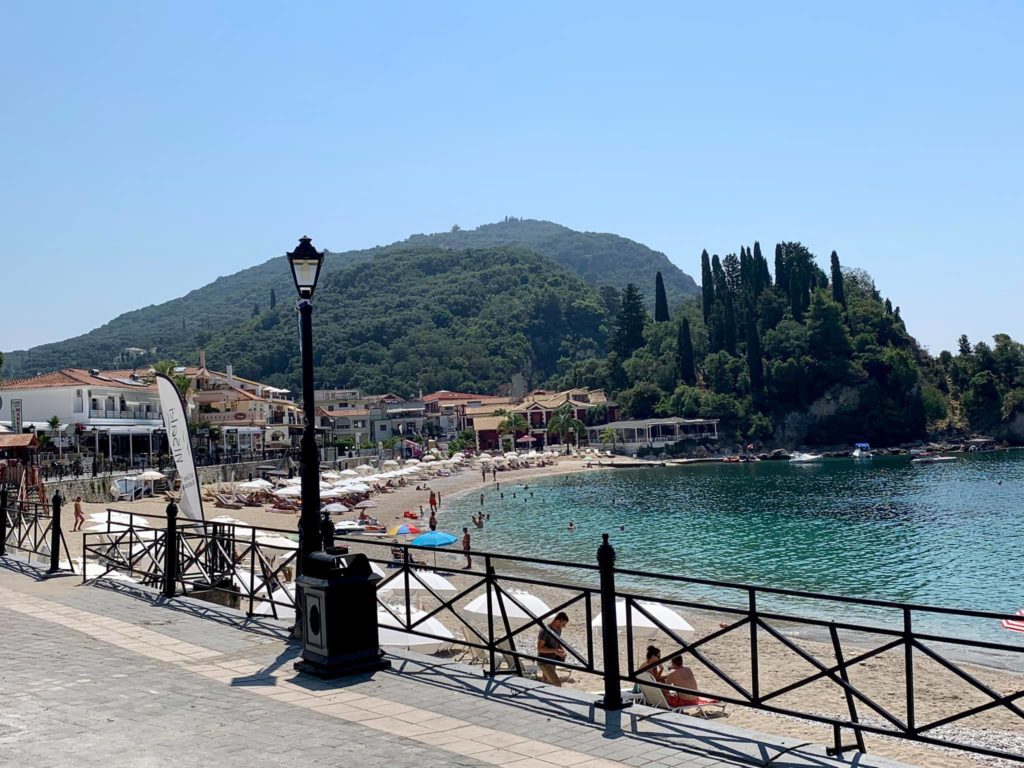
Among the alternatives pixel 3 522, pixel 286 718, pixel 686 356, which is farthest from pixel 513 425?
pixel 286 718

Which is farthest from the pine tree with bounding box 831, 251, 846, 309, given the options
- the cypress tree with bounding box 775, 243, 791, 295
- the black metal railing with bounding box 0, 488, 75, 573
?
the black metal railing with bounding box 0, 488, 75, 573

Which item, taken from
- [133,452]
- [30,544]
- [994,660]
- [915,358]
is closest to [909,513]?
[994,660]

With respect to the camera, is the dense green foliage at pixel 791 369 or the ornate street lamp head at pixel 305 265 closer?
the ornate street lamp head at pixel 305 265

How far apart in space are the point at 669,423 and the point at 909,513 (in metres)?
64.0

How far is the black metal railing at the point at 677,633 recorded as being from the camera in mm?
6473

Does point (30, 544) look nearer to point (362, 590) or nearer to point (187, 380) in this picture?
point (362, 590)

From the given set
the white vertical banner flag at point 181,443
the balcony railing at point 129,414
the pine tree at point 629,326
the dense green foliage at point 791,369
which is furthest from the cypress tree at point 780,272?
the white vertical banner flag at point 181,443

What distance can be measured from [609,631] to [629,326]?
130566 millimetres

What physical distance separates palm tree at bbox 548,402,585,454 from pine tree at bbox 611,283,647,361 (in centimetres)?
1804

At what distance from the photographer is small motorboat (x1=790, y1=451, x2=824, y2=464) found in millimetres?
103375

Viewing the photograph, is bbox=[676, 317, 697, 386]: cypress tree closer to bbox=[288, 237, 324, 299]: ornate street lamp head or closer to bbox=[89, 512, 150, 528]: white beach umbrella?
bbox=[89, 512, 150, 528]: white beach umbrella

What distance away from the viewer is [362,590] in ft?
27.8

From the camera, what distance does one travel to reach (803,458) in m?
105

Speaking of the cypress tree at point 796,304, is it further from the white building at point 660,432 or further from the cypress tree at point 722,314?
the white building at point 660,432
